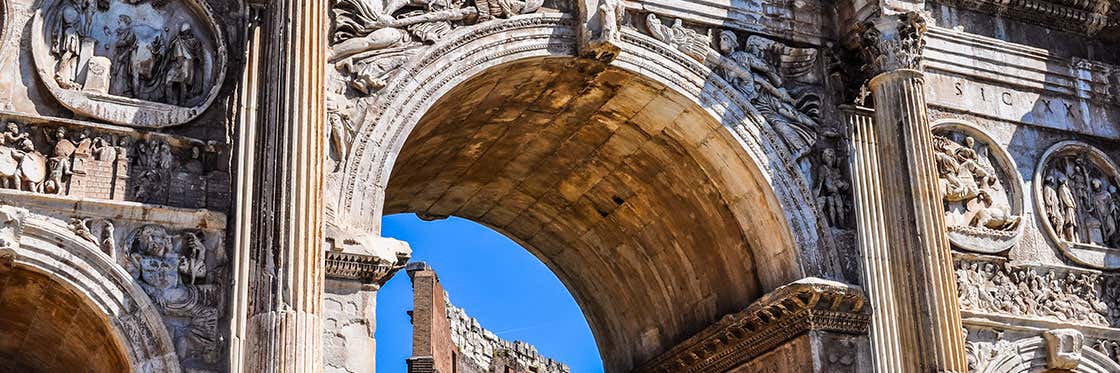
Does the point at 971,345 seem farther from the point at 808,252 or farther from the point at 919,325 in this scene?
the point at 808,252

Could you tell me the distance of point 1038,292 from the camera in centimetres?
1482

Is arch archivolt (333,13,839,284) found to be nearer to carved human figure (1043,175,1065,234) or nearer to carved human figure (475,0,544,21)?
carved human figure (475,0,544,21)

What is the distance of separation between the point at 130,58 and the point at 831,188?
6.46 m

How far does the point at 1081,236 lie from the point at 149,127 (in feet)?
30.0

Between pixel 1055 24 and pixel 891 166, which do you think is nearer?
pixel 891 166

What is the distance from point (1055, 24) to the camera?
53.7 feet

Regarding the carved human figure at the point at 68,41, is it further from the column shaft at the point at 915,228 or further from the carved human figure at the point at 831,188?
the column shaft at the point at 915,228

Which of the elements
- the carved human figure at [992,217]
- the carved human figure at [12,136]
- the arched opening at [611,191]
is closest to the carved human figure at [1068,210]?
the carved human figure at [992,217]

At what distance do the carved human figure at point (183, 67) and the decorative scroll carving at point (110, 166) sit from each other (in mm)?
436

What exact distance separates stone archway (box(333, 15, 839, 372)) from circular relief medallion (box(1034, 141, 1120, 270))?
8.87 feet

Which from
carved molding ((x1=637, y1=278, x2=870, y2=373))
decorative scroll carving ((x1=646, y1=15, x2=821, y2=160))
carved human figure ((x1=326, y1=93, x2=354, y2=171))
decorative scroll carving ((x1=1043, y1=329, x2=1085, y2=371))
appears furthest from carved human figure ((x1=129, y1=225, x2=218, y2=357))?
decorative scroll carving ((x1=1043, y1=329, x2=1085, y2=371))

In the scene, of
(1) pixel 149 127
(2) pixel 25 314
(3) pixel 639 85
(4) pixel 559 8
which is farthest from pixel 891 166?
(2) pixel 25 314

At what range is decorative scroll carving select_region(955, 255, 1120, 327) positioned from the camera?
1457 centimetres

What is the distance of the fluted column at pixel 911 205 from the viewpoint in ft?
44.8
